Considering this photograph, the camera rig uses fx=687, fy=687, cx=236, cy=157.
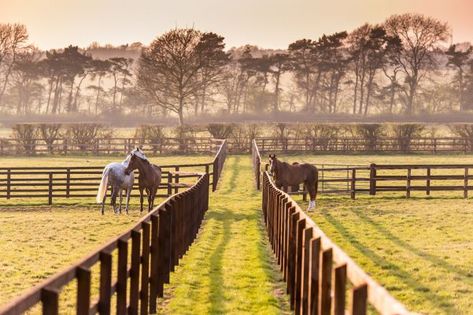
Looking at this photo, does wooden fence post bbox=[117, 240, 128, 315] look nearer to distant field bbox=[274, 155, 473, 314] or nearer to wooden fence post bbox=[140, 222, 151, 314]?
wooden fence post bbox=[140, 222, 151, 314]

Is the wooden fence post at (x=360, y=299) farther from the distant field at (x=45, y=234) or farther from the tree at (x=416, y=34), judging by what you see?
the tree at (x=416, y=34)

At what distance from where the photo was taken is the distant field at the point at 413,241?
1065 cm

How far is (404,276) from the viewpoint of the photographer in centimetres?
1181

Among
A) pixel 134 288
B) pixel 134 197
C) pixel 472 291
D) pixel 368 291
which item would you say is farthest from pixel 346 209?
pixel 368 291

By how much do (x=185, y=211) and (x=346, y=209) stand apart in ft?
33.3

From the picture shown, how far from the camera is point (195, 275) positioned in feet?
36.8

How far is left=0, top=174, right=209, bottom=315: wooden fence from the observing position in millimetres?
4328

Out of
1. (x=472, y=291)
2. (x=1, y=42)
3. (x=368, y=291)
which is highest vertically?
(x=1, y=42)

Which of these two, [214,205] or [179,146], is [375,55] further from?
[214,205]

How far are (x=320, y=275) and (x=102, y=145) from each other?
159ft

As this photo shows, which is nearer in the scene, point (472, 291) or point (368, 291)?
point (368, 291)

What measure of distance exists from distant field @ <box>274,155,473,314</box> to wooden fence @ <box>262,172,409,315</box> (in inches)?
79.3

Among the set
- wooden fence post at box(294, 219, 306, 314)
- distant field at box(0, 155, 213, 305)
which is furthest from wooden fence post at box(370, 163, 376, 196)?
wooden fence post at box(294, 219, 306, 314)

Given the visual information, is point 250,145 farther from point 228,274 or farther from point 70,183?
point 228,274
